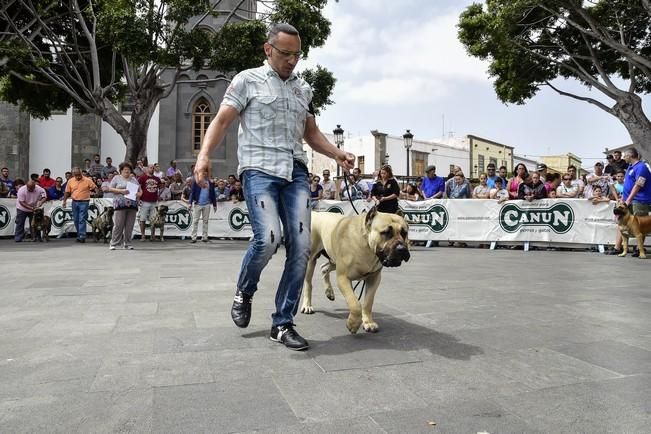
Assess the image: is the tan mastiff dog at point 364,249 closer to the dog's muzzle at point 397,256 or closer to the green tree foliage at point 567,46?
the dog's muzzle at point 397,256

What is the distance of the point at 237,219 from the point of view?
15.9 m

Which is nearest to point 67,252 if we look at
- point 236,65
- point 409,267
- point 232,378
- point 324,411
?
point 409,267

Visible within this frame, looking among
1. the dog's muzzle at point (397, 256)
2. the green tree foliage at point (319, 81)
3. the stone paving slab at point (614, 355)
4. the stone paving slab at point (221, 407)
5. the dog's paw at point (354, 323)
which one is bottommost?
the stone paving slab at point (221, 407)

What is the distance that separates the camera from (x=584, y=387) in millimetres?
2668

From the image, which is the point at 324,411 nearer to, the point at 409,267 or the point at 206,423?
the point at 206,423

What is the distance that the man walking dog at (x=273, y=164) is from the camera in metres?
3.45

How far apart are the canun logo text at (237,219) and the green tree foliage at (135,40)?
189 inches

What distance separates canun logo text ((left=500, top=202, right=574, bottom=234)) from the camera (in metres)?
12.3

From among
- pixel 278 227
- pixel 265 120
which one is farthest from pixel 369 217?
pixel 265 120

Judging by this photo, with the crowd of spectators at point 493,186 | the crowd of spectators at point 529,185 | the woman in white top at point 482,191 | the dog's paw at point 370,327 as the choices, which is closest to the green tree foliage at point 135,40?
the crowd of spectators at point 493,186

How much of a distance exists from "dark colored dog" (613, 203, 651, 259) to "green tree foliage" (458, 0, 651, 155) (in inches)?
297

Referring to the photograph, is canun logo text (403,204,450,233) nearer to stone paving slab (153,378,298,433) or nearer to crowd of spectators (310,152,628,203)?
crowd of spectators (310,152,628,203)

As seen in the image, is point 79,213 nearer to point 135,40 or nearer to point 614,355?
point 135,40

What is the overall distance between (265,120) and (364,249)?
3.85 feet
